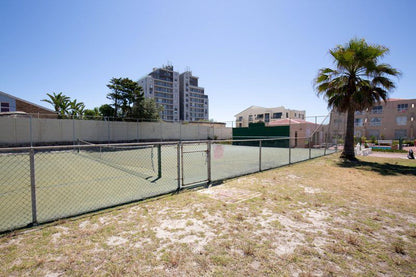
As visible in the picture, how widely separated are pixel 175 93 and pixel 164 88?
4970 mm

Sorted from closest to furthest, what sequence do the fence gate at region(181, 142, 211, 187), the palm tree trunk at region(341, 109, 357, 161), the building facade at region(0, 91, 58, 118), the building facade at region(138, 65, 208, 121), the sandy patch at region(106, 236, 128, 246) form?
the sandy patch at region(106, 236, 128, 246)
the fence gate at region(181, 142, 211, 187)
the palm tree trunk at region(341, 109, 357, 161)
the building facade at region(0, 91, 58, 118)
the building facade at region(138, 65, 208, 121)

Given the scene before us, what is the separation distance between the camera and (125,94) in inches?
1142

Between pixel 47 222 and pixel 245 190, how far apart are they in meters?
4.61

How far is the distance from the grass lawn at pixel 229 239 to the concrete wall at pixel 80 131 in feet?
57.0

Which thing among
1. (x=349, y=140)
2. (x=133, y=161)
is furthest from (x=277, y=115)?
(x=133, y=161)

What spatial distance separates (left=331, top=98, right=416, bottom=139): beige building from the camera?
143ft

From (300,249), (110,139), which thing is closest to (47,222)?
(300,249)

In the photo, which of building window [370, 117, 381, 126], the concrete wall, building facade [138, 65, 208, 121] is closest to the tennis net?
the concrete wall

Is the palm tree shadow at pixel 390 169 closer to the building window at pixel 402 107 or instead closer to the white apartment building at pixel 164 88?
the building window at pixel 402 107

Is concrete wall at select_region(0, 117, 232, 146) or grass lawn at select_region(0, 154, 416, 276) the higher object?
concrete wall at select_region(0, 117, 232, 146)

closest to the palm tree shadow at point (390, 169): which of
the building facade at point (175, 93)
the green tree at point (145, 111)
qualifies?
the green tree at point (145, 111)

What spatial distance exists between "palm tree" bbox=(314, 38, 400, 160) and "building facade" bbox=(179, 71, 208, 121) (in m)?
75.5

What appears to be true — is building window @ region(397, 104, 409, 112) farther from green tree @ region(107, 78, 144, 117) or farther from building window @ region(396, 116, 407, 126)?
green tree @ region(107, 78, 144, 117)

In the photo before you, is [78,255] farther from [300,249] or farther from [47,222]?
[300,249]
